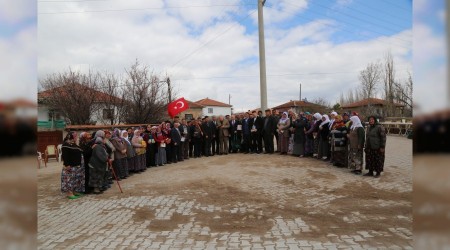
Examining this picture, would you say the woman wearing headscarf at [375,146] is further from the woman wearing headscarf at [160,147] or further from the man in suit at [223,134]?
the woman wearing headscarf at [160,147]

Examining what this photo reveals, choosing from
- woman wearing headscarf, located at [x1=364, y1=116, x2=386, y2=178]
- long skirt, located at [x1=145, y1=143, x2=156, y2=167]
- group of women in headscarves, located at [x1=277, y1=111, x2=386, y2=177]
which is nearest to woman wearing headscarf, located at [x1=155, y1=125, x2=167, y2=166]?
long skirt, located at [x1=145, y1=143, x2=156, y2=167]

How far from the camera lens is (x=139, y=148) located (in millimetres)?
10281

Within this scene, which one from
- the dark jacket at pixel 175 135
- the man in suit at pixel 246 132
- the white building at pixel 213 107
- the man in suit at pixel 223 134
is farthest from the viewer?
the white building at pixel 213 107

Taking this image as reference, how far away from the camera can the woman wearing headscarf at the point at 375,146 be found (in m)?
8.22

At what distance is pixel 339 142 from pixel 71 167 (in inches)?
291

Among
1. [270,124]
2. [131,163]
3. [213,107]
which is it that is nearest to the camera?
[131,163]

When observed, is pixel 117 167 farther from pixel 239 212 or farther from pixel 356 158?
pixel 356 158

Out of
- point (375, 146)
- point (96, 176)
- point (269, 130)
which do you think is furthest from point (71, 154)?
point (375, 146)

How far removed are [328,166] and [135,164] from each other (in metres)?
6.11

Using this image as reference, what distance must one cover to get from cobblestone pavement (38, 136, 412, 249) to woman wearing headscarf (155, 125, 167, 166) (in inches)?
74.3

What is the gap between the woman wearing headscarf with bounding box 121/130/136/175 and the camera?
9.66m

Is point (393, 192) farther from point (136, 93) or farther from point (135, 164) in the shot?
point (136, 93)

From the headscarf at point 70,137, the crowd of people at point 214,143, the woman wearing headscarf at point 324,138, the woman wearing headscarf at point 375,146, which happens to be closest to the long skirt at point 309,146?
the crowd of people at point 214,143

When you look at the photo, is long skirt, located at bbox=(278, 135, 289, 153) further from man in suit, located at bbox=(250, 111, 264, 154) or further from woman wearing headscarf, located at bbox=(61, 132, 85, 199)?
woman wearing headscarf, located at bbox=(61, 132, 85, 199)
